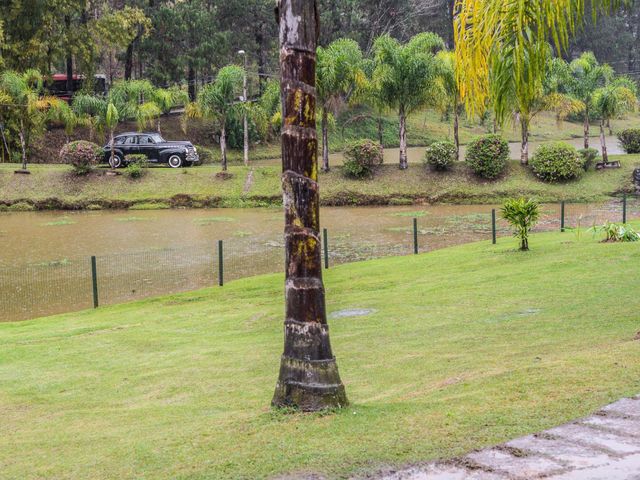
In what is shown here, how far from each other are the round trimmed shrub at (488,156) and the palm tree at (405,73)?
3550mm

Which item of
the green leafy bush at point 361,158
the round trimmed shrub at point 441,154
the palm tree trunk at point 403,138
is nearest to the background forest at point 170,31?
the round trimmed shrub at point 441,154

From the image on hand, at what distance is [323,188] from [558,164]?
11.5 meters

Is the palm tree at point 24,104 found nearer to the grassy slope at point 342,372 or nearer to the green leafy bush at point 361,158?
the green leafy bush at point 361,158

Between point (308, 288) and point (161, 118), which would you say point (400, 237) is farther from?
point (161, 118)

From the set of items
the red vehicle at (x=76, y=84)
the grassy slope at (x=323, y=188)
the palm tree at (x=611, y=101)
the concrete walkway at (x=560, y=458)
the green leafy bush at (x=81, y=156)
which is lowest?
the concrete walkway at (x=560, y=458)

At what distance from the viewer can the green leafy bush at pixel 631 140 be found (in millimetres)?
43625

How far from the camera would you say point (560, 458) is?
17.0 ft

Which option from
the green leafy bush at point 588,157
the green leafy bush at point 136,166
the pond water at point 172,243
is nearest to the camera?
the pond water at point 172,243

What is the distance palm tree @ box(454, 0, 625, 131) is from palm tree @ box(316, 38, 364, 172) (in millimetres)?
30390

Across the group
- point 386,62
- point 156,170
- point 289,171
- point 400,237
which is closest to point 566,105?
point 386,62

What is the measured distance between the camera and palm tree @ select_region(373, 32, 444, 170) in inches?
1571

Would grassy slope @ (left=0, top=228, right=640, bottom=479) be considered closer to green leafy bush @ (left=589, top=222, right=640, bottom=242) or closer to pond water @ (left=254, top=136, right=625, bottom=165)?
green leafy bush @ (left=589, top=222, right=640, bottom=242)

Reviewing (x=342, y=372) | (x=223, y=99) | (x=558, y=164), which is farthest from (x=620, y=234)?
(x=223, y=99)

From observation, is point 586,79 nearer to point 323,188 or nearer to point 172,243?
point 323,188
